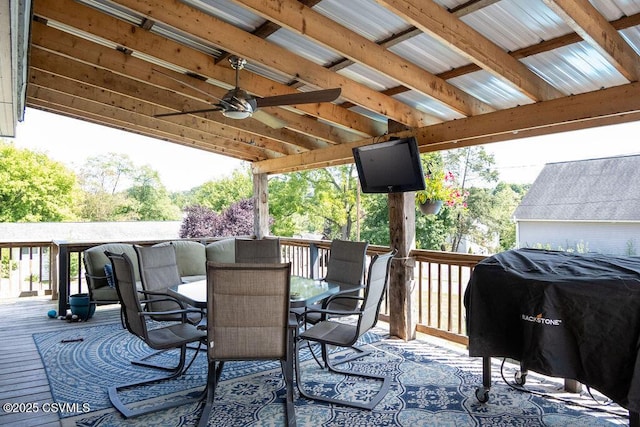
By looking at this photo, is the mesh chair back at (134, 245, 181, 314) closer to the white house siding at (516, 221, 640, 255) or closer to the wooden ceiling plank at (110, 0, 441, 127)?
the wooden ceiling plank at (110, 0, 441, 127)

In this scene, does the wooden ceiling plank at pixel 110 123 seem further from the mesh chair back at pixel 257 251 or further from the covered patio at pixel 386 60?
the mesh chair back at pixel 257 251

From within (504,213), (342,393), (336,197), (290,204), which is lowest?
(342,393)

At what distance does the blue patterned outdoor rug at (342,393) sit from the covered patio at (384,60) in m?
0.93

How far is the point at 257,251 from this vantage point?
14.1 feet

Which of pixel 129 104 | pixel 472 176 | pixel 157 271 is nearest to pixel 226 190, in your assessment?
pixel 472 176

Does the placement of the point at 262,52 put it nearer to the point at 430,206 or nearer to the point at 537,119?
the point at 537,119

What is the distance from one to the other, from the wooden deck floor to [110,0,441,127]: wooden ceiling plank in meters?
2.82

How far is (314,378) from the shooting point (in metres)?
3.27

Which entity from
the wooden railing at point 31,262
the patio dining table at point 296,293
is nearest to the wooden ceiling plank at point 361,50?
the patio dining table at point 296,293

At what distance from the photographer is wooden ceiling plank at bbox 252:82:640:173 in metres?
2.85

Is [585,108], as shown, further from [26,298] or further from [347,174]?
[347,174]

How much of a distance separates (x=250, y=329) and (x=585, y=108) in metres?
2.94

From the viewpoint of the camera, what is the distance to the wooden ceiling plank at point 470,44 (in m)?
2.35

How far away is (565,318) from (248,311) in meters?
1.77
